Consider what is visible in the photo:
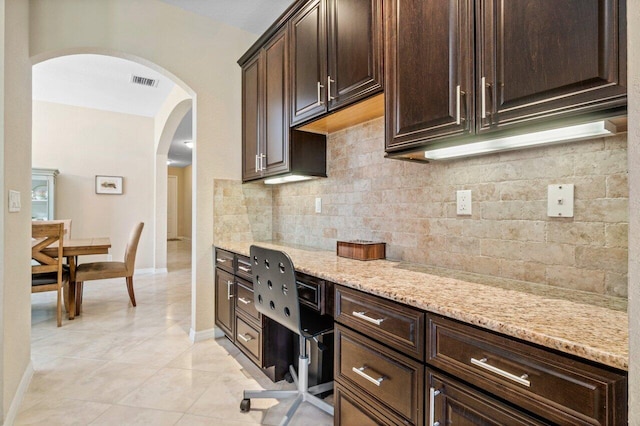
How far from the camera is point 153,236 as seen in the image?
569cm

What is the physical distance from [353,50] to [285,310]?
1386 mm

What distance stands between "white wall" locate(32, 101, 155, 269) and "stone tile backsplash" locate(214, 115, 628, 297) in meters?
4.35

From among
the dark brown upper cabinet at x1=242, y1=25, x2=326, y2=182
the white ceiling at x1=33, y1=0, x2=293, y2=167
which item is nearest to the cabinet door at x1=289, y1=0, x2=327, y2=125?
the dark brown upper cabinet at x1=242, y1=25, x2=326, y2=182

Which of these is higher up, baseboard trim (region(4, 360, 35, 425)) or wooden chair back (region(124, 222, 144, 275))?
wooden chair back (region(124, 222, 144, 275))

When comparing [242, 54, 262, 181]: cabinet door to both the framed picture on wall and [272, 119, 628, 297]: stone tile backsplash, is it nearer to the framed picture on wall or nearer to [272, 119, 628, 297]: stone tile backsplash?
[272, 119, 628, 297]: stone tile backsplash

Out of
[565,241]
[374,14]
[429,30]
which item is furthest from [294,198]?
[565,241]

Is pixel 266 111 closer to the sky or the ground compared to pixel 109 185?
closer to the sky

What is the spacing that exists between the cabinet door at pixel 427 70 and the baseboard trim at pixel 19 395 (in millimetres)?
2388

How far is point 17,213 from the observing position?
1.85 metres

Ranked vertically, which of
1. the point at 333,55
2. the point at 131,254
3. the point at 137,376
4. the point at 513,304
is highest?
the point at 333,55

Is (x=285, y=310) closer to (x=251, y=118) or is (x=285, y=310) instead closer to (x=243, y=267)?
(x=243, y=267)

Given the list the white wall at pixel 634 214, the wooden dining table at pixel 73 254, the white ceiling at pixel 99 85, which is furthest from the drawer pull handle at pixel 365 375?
the white ceiling at pixel 99 85

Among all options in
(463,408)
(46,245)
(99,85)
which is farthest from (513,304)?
(99,85)

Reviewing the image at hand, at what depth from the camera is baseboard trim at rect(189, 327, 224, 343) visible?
2.77 m
